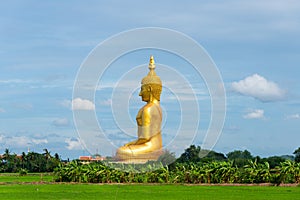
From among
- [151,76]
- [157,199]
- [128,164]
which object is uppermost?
[151,76]

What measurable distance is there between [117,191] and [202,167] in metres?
5.32

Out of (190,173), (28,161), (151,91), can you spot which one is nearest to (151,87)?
(151,91)

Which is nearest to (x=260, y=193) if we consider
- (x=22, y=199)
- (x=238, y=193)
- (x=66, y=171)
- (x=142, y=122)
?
(x=238, y=193)

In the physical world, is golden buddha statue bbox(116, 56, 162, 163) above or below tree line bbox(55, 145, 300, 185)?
above

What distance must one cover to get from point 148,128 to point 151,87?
6.96 ft

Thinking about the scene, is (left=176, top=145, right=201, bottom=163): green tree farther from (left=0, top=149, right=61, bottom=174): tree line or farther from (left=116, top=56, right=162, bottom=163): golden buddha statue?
(left=0, top=149, right=61, bottom=174): tree line

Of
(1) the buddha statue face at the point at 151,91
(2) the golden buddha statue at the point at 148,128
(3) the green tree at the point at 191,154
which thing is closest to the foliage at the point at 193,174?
(2) the golden buddha statue at the point at 148,128

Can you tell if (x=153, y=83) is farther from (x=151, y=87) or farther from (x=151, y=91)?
(x=151, y=91)

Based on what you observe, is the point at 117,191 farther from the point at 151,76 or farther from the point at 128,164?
the point at 151,76

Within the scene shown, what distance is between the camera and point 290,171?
2070 cm

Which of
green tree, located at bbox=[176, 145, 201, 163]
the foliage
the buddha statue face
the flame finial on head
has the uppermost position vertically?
the flame finial on head

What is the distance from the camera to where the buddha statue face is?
28.5 metres

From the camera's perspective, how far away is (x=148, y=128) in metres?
28.3

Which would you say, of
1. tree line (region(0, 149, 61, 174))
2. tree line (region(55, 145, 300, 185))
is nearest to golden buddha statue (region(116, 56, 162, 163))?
tree line (region(55, 145, 300, 185))
